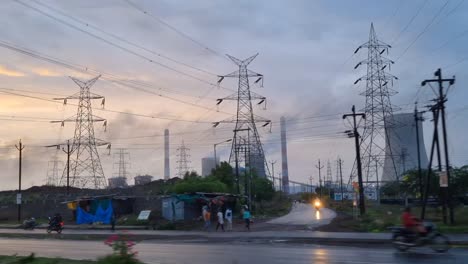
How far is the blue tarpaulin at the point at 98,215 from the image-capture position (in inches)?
2421

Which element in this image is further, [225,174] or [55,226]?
[225,174]

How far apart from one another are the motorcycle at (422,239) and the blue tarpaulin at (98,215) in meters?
41.9

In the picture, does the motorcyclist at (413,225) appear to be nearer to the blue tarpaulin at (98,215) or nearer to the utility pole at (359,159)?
the utility pole at (359,159)

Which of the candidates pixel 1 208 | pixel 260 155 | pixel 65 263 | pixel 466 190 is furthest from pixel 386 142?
pixel 65 263

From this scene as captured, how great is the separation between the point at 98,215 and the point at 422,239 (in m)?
44.3

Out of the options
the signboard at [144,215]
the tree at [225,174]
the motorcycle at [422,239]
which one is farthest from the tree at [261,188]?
the motorcycle at [422,239]

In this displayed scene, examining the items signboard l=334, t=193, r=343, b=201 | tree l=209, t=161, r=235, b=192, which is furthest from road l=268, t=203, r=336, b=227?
signboard l=334, t=193, r=343, b=201

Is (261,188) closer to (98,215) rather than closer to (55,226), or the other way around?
(98,215)

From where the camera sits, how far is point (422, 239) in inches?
926

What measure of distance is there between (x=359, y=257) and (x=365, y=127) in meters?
52.9

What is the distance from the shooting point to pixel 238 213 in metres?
63.5

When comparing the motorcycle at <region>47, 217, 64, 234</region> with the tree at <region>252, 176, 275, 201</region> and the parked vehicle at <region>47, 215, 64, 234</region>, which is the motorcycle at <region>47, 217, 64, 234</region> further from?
the tree at <region>252, 176, 275, 201</region>

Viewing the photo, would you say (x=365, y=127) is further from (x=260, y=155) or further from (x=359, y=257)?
(x=359, y=257)

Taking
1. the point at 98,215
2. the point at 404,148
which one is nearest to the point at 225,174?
the point at 98,215
